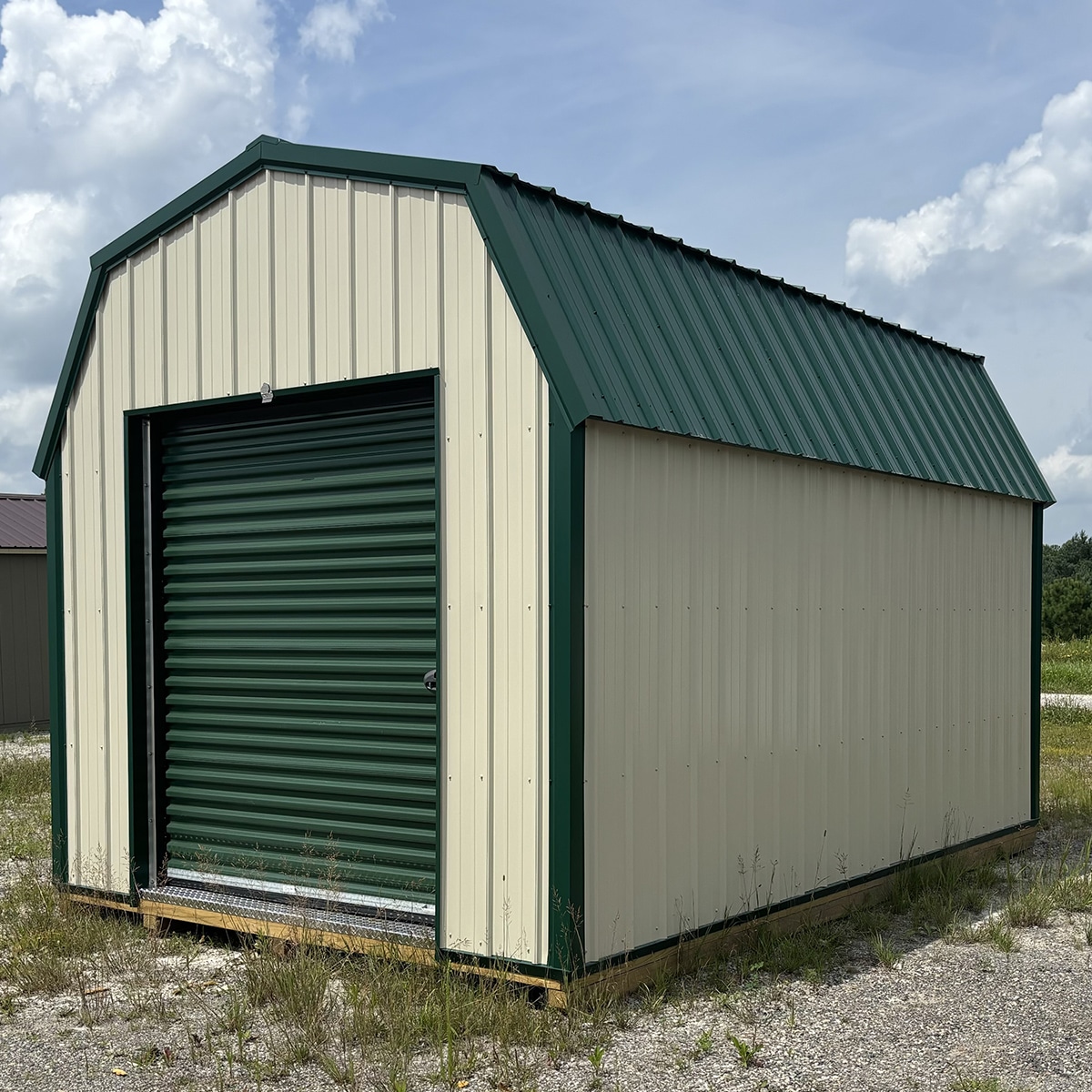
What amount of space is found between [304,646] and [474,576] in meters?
1.45

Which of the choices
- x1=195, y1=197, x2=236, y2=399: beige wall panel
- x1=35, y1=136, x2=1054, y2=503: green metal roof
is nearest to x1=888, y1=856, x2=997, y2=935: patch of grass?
x1=35, y1=136, x2=1054, y2=503: green metal roof

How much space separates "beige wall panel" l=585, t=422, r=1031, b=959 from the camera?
6.21 metres

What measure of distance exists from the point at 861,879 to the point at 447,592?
3623mm

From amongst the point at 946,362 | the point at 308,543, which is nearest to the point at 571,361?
the point at 308,543

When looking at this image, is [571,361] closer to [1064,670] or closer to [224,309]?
Result: [224,309]

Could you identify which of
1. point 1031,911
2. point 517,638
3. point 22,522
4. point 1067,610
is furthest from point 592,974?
point 1067,610

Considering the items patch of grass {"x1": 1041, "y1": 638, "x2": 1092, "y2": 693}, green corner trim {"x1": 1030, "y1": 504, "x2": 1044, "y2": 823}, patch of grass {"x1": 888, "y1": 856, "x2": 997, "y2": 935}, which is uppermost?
green corner trim {"x1": 1030, "y1": 504, "x2": 1044, "y2": 823}

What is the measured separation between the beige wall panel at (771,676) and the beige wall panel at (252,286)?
225 cm

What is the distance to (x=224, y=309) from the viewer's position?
7430 mm

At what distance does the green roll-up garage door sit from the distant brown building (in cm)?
1311

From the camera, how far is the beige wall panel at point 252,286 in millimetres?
7238

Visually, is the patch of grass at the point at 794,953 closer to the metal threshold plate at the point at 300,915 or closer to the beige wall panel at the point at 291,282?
the metal threshold plate at the point at 300,915

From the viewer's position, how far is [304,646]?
725 cm

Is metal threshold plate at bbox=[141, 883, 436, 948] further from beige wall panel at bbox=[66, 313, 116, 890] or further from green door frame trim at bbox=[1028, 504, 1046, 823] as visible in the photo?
green door frame trim at bbox=[1028, 504, 1046, 823]
